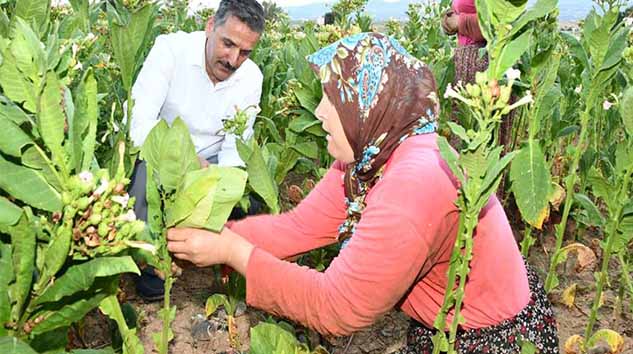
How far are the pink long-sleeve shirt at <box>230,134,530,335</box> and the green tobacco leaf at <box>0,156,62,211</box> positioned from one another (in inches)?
24.9

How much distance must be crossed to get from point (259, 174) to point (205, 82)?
101 cm

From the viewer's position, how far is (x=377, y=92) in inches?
63.1

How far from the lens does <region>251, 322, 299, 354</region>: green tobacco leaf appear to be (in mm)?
1362

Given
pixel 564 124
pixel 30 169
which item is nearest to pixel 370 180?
pixel 30 169

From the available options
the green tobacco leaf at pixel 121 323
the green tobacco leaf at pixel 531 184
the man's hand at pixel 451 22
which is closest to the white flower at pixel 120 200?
the green tobacco leaf at pixel 121 323

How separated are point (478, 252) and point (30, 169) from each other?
1.01 m

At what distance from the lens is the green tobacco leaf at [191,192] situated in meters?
1.14

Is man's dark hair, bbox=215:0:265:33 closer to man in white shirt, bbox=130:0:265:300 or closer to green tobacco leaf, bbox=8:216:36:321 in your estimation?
man in white shirt, bbox=130:0:265:300

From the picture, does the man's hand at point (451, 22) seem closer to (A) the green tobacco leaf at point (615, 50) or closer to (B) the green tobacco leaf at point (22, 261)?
(A) the green tobacco leaf at point (615, 50)

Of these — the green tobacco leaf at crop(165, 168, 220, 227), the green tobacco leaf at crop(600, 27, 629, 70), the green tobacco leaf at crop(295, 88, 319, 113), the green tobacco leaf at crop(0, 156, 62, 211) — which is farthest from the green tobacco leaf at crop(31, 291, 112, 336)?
the green tobacco leaf at crop(600, 27, 629, 70)

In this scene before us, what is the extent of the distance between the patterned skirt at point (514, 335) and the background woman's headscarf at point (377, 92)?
1.63 ft

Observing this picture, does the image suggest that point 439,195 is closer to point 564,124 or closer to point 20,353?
point 20,353

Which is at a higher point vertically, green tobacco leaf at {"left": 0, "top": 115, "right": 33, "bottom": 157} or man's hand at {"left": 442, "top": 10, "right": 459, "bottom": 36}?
green tobacco leaf at {"left": 0, "top": 115, "right": 33, "bottom": 157}

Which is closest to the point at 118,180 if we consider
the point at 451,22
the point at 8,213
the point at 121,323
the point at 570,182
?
the point at 8,213
